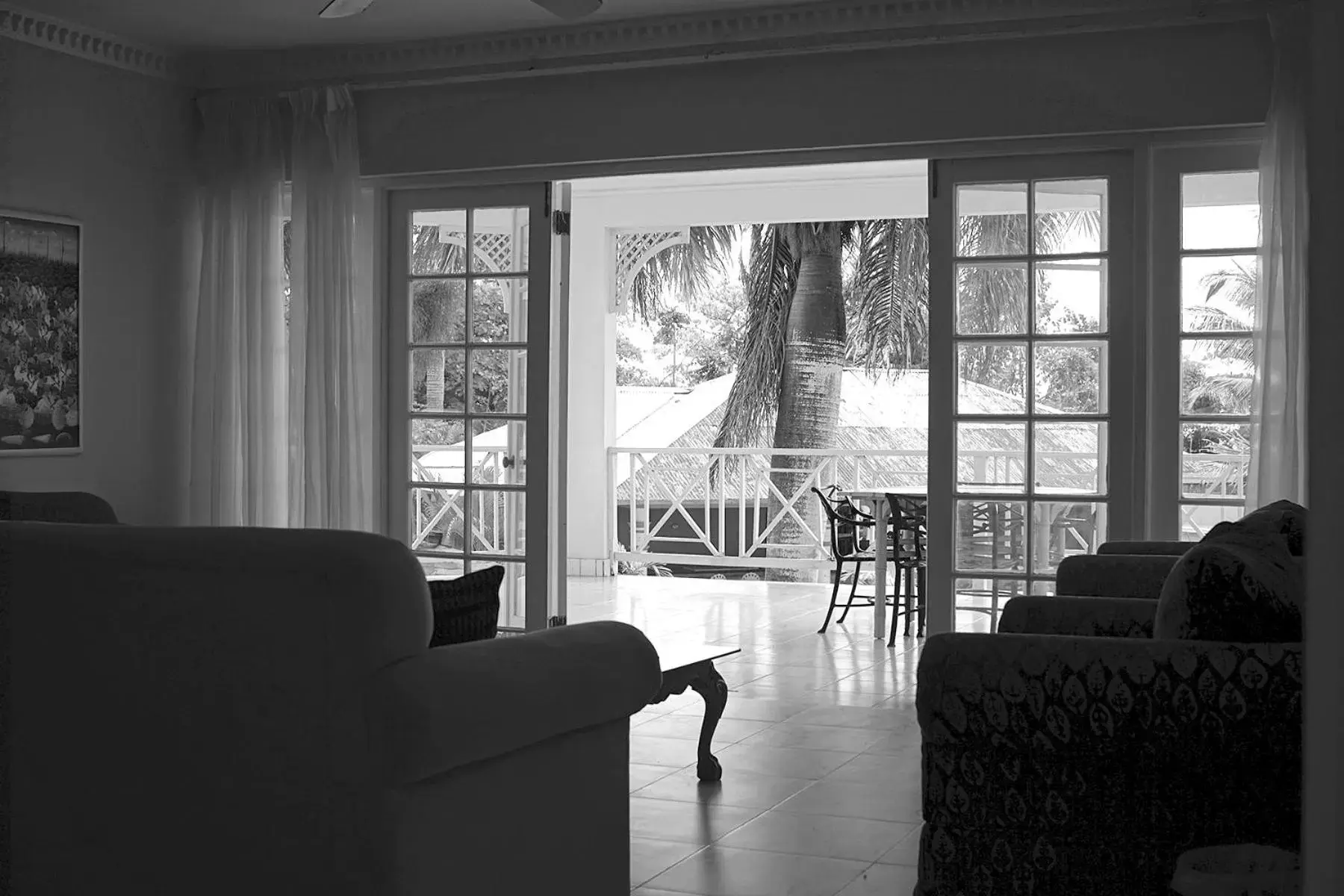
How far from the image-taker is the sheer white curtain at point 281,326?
5785 millimetres

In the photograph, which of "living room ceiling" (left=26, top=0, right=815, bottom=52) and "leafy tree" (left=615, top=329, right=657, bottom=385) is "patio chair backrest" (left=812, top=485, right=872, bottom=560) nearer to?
"living room ceiling" (left=26, top=0, right=815, bottom=52)

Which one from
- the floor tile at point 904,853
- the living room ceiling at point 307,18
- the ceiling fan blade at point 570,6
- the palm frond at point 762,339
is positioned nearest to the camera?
the floor tile at point 904,853

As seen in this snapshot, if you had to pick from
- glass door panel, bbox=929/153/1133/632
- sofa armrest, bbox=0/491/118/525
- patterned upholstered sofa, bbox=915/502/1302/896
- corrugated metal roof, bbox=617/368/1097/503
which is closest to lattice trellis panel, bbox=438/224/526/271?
glass door panel, bbox=929/153/1133/632

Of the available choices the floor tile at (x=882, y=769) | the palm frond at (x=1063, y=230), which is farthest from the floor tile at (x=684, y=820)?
the palm frond at (x=1063, y=230)

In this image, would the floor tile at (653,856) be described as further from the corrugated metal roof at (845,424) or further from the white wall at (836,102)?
the corrugated metal roof at (845,424)

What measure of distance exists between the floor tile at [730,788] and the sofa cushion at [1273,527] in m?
1.47

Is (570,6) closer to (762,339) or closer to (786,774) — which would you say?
(786,774)

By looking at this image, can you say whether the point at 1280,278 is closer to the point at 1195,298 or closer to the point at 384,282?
the point at 1195,298

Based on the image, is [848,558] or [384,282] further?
[848,558]

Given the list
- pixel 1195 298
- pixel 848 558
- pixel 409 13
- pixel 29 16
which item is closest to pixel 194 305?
pixel 29 16

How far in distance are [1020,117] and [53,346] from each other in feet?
13.2

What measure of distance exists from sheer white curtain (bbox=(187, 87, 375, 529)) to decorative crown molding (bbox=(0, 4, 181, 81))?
0.26 m

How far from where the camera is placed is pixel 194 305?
6.09 meters

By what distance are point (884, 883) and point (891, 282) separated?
11.6 meters
